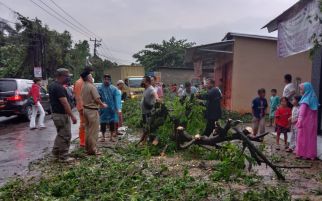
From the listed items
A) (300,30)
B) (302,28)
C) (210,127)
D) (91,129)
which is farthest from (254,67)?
(91,129)

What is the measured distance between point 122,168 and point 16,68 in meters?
29.9

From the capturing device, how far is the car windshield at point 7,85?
15.8 metres

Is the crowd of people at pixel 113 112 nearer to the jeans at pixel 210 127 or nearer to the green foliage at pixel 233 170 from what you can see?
the jeans at pixel 210 127

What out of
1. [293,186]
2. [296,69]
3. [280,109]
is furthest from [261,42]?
[293,186]

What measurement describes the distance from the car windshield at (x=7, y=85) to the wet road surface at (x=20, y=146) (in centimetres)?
138

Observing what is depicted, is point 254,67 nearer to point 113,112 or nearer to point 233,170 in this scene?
point 113,112

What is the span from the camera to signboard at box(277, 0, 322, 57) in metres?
8.13

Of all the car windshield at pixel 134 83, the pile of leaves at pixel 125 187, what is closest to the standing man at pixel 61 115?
Result: the pile of leaves at pixel 125 187

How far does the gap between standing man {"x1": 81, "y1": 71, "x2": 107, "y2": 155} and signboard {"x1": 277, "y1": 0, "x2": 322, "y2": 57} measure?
4635 mm

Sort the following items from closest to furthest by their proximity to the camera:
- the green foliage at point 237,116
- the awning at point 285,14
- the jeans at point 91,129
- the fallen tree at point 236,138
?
the fallen tree at point 236,138 < the jeans at point 91,129 < the awning at point 285,14 < the green foliage at point 237,116

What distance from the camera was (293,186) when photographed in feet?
20.7

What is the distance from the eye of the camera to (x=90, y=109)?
29.6 ft

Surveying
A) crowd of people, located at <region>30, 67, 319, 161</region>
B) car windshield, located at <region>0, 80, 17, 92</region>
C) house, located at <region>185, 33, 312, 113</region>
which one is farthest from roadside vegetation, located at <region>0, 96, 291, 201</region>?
house, located at <region>185, 33, 312, 113</region>

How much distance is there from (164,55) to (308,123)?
147 feet
